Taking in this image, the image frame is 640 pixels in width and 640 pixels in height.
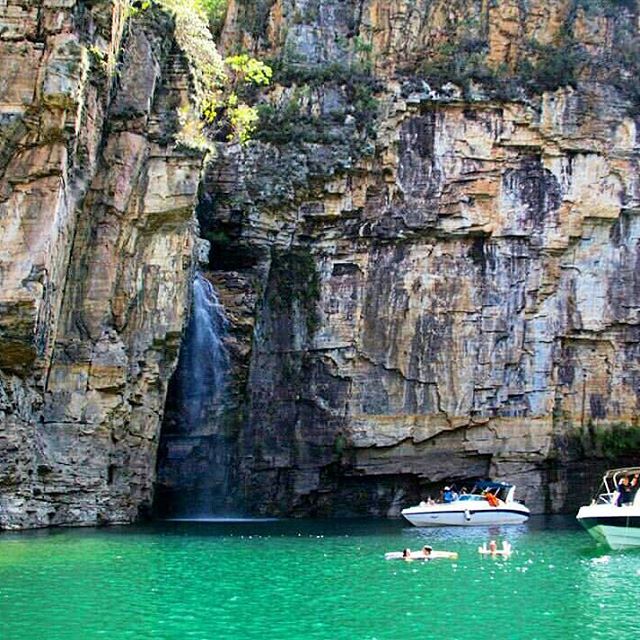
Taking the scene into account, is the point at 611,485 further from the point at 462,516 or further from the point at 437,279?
the point at 437,279

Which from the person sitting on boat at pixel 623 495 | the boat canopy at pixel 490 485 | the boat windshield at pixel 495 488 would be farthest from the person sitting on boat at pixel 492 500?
the person sitting on boat at pixel 623 495

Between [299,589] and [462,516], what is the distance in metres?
17.8

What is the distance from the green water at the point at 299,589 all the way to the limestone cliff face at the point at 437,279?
1050 cm

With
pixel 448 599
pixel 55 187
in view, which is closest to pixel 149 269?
pixel 55 187

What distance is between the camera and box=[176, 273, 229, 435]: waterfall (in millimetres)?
36125

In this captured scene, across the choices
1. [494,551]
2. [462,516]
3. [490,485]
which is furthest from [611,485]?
[494,551]

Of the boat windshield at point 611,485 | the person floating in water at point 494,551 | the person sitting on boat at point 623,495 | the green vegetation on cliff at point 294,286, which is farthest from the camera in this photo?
the green vegetation on cliff at point 294,286

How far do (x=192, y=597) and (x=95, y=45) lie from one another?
1716 cm

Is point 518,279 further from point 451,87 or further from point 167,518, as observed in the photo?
point 167,518

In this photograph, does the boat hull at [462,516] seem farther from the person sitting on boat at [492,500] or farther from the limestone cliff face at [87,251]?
the limestone cliff face at [87,251]

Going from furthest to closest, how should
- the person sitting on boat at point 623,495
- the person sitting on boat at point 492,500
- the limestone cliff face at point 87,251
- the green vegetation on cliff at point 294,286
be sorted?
the green vegetation on cliff at point 294,286 → the person sitting on boat at point 492,500 → the person sitting on boat at point 623,495 → the limestone cliff face at point 87,251

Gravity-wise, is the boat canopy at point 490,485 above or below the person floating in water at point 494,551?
above

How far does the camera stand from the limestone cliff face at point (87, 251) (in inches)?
1101

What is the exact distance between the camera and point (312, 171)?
126 ft
